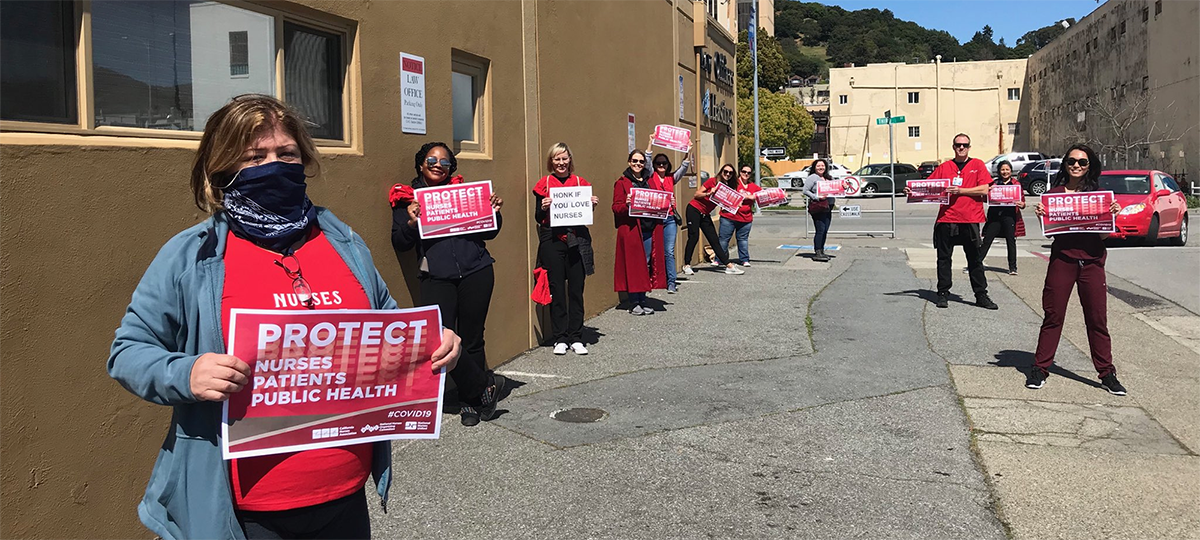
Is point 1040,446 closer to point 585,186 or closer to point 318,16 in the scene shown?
point 585,186

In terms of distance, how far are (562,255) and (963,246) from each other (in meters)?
5.27

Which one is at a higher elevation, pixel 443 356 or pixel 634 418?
pixel 443 356

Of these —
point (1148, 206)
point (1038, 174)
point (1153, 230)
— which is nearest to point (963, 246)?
point (1148, 206)

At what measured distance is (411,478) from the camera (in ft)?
17.1

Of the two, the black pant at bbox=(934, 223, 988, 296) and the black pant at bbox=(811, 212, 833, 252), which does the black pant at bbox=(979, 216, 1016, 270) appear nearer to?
the black pant at bbox=(934, 223, 988, 296)

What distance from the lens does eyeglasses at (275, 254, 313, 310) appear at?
2.32 meters

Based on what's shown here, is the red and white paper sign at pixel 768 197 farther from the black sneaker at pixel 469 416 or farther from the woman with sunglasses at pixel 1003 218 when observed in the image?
the black sneaker at pixel 469 416

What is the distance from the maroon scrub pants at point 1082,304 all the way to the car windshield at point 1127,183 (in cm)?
1323

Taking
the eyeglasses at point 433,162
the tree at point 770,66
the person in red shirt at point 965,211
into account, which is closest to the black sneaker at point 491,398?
the eyeglasses at point 433,162

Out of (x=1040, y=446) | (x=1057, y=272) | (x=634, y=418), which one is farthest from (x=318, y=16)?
(x=1057, y=272)

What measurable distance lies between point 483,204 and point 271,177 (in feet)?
13.1

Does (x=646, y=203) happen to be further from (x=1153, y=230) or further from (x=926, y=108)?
(x=926, y=108)

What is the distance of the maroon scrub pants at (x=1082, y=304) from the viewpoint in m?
7.11

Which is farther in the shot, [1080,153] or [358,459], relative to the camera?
[1080,153]
